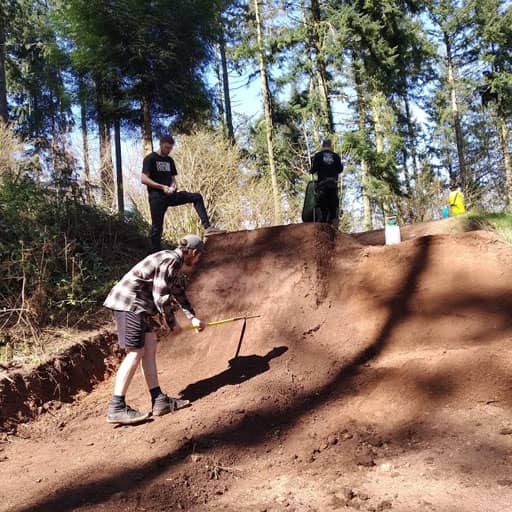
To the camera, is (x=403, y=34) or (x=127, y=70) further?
(x=403, y=34)

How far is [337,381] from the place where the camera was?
4457mm

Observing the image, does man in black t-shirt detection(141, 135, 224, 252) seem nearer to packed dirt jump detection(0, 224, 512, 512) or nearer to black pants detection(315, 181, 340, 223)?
packed dirt jump detection(0, 224, 512, 512)

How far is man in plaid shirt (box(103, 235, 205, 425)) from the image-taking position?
4156 mm

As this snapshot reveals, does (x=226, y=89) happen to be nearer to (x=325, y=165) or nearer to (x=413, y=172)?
(x=413, y=172)

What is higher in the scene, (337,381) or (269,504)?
(337,381)

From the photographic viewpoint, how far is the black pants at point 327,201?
26.8 feet

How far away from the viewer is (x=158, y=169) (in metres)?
6.58

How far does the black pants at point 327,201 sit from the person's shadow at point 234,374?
3.78 meters

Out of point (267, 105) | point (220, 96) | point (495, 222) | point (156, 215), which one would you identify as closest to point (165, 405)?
point (156, 215)

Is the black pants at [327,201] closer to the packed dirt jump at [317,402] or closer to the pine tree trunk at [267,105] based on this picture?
the packed dirt jump at [317,402]

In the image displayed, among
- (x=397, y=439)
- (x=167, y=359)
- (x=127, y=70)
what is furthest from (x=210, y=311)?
(x=127, y=70)

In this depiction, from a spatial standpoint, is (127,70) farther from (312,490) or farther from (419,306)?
(312,490)

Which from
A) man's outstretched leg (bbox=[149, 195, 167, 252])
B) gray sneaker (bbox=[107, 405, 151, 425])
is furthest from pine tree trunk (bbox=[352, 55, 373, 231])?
gray sneaker (bbox=[107, 405, 151, 425])

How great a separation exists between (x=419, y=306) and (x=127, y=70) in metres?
8.21
